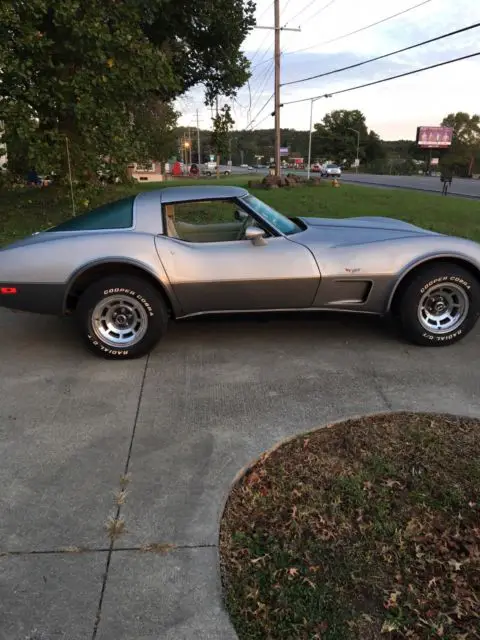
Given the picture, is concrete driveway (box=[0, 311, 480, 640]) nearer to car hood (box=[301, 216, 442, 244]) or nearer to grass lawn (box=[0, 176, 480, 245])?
car hood (box=[301, 216, 442, 244])

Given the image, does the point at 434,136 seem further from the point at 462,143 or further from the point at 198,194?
the point at 198,194

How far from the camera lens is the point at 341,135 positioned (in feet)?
366

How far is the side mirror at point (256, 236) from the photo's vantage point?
4.20 meters

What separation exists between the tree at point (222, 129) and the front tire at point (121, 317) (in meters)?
11.2

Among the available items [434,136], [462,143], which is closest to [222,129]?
[434,136]

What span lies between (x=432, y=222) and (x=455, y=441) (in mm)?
9532

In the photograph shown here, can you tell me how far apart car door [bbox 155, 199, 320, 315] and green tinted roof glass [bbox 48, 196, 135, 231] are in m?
0.37

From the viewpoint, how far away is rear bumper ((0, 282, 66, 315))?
161 inches

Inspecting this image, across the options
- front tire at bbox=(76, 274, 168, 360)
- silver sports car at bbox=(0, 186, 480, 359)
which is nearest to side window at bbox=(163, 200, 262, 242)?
silver sports car at bbox=(0, 186, 480, 359)

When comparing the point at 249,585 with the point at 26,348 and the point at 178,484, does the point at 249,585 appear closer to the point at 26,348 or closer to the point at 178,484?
the point at 178,484

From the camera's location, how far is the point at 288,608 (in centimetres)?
193

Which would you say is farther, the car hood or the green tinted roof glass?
the car hood

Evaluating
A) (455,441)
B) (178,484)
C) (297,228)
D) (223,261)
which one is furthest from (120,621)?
(297,228)

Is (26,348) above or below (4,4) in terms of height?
below
